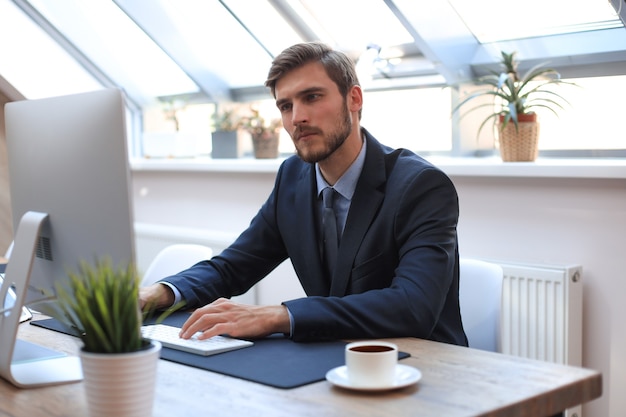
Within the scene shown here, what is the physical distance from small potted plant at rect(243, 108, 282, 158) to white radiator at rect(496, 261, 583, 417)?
4.76 feet

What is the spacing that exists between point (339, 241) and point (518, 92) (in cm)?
103

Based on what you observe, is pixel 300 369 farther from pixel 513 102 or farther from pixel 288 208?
pixel 513 102

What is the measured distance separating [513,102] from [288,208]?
3.22ft

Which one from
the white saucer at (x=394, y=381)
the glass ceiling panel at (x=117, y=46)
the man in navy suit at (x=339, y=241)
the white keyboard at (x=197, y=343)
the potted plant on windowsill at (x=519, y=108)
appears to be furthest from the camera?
the glass ceiling panel at (x=117, y=46)

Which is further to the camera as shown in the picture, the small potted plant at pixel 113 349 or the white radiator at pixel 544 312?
the white radiator at pixel 544 312

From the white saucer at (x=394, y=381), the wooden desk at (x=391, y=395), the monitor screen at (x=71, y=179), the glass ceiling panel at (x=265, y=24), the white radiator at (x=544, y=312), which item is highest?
the glass ceiling panel at (x=265, y=24)

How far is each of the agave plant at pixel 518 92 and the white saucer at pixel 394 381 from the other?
1579 millimetres

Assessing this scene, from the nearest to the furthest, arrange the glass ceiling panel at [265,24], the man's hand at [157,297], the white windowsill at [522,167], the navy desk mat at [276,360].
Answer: the navy desk mat at [276,360]
the man's hand at [157,297]
the white windowsill at [522,167]
the glass ceiling panel at [265,24]

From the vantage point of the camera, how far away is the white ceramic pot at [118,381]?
1.13 metres

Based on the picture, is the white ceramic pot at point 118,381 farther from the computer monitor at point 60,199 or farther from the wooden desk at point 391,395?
the computer monitor at point 60,199

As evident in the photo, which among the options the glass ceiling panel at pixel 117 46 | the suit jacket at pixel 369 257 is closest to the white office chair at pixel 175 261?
the suit jacket at pixel 369 257

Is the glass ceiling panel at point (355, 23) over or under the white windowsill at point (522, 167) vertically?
over

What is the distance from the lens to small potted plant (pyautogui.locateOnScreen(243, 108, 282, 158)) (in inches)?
151

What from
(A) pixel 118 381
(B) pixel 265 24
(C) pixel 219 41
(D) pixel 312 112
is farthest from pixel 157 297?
(C) pixel 219 41
